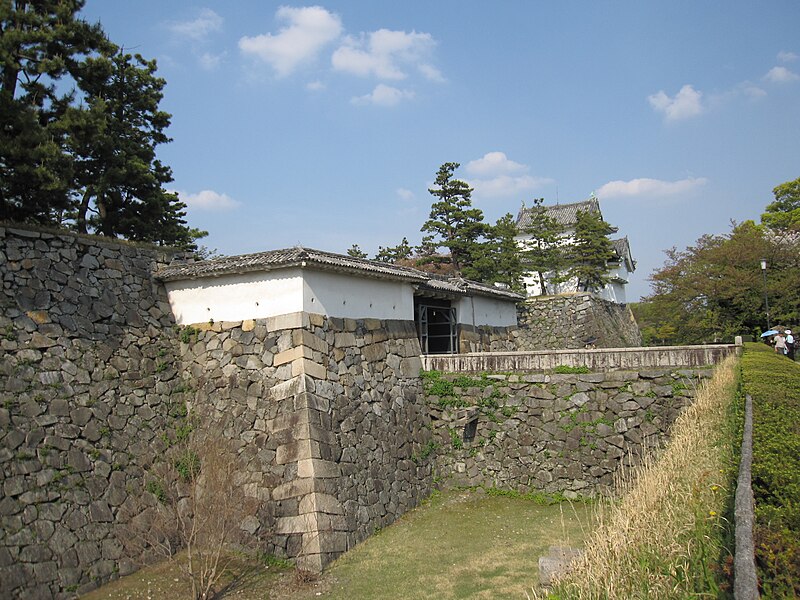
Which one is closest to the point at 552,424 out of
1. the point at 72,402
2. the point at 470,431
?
the point at 470,431

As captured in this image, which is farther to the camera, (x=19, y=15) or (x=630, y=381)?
(x=630, y=381)

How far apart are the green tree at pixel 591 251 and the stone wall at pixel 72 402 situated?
63.7 ft

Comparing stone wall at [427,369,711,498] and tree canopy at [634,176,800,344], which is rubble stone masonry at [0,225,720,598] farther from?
tree canopy at [634,176,800,344]

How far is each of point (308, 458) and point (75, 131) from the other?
823cm

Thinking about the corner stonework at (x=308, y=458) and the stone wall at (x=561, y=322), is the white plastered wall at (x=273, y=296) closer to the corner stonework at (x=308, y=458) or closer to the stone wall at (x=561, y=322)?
the corner stonework at (x=308, y=458)

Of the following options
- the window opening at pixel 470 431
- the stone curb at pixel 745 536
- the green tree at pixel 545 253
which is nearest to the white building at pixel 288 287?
the window opening at pixel 470 431

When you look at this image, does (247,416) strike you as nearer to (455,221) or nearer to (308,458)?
(308,458)

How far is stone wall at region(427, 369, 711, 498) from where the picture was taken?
1196cm

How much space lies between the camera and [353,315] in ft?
39.3

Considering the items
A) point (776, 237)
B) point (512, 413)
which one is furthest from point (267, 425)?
point (776, 237)

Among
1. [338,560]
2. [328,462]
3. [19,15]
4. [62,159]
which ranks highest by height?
[19,15]

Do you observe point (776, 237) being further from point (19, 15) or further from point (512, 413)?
point (19, 15)

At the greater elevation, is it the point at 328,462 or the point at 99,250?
the point at 99,250

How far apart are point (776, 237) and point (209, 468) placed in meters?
23.3
